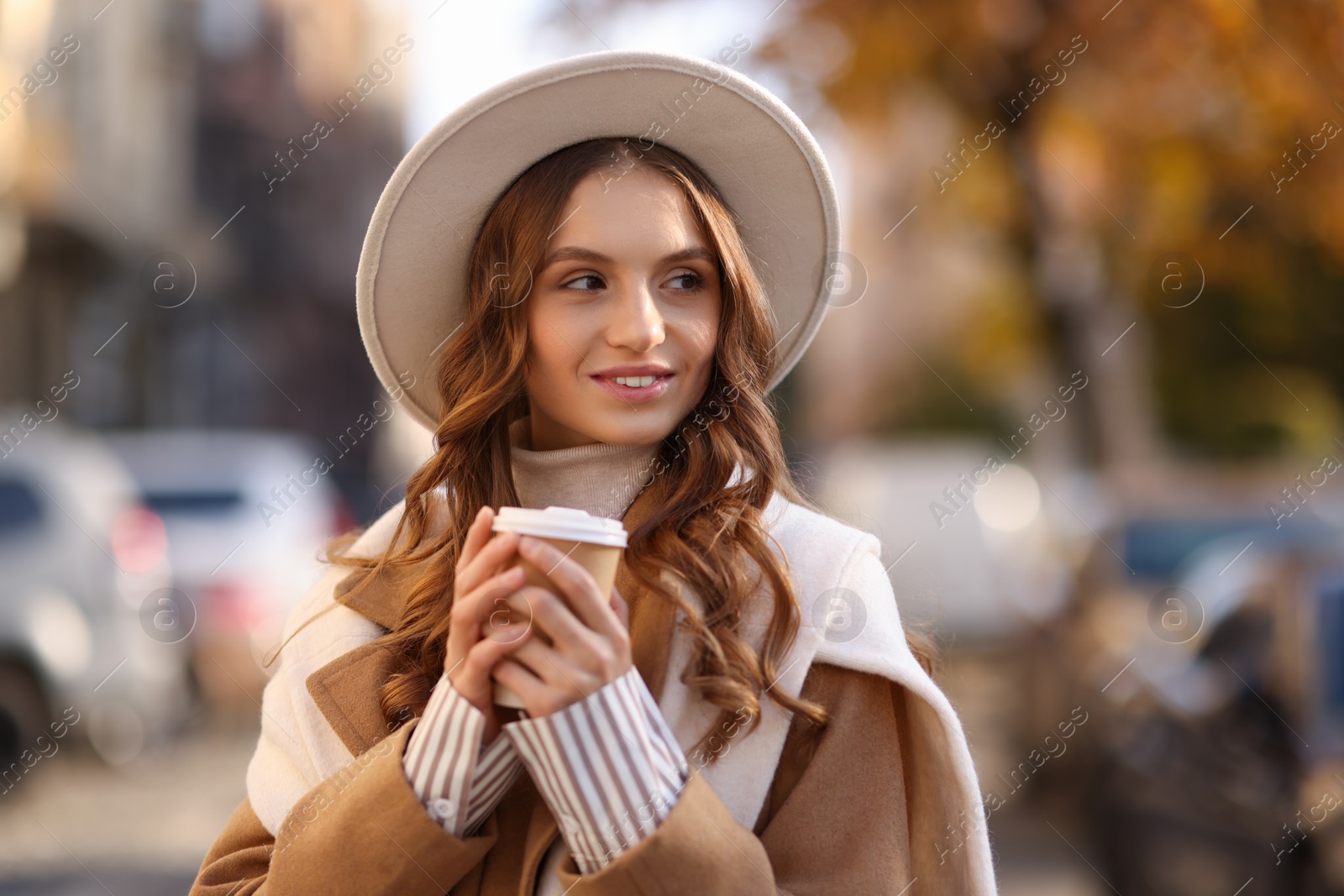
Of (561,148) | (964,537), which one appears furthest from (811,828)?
(964,537)

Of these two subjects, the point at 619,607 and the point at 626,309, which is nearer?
the point at 619,607

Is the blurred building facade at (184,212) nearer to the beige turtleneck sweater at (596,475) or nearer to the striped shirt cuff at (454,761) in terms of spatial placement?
the beige turtleneck sweater at (596,475)

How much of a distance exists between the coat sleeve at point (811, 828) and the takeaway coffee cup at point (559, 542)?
9.4 inches

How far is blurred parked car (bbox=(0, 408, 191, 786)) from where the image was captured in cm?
741

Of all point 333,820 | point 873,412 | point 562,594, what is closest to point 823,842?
point 562,594

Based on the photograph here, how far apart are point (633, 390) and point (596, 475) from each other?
0.52 feet

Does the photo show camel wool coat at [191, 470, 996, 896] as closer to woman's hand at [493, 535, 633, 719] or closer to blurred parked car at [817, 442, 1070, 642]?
woman's hand at [493, 535, 633, 719]

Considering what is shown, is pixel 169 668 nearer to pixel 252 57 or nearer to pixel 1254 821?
pixel 1254 821

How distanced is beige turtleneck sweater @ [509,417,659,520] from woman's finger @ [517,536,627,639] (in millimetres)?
378

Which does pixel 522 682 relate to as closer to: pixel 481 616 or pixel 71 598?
pixel 481 616

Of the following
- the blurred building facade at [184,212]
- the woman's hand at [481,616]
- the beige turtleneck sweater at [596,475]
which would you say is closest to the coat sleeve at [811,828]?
the woman's hand at [481,616]

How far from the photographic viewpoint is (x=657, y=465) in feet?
6.49

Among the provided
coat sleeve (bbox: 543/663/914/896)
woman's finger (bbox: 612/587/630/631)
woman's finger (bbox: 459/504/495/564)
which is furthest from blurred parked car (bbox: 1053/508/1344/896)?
woman's finger (bbox: 459/504/495/564)

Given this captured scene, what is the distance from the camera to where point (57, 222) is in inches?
609
